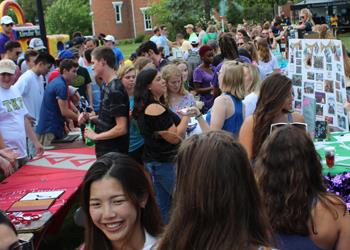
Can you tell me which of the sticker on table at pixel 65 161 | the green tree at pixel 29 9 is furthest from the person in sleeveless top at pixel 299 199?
the green tree at pixel 29 9

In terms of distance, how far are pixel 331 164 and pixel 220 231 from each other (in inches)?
116

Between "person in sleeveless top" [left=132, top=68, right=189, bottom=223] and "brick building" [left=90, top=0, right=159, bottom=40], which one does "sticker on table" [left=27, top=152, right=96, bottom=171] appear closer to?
"person in sleeveless top" [left=132, top=68, right=189, bottom=223]

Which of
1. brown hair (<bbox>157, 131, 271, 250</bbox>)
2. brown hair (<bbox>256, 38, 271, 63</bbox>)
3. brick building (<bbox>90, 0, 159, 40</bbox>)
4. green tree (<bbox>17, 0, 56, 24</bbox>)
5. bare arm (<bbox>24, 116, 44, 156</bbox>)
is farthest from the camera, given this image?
green tree (<bbox>17, 0, 56, 24</bbox>)

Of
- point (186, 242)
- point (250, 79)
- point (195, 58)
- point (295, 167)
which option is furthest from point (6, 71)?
point (195, 58)

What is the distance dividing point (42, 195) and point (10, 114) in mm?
1446

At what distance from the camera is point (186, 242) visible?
179 cm

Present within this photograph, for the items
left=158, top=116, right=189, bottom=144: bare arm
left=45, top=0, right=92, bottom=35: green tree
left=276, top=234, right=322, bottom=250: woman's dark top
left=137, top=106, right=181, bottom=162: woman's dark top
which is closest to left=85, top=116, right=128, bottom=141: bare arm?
left=137, top=106, right=181, bottom=162: woman's dark top

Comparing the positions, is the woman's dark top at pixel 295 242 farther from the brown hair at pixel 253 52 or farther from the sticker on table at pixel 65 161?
the brown hair at pixel 253 52

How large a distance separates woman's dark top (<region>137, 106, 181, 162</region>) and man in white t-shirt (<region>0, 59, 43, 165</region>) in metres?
1.70

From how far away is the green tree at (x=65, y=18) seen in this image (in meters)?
46.0

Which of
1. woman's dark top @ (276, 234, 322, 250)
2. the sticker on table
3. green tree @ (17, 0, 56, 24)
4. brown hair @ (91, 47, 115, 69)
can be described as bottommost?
the sticker on table

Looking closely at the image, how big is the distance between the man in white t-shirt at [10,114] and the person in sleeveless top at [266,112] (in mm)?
2774

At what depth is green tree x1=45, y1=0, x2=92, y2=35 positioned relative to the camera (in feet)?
151

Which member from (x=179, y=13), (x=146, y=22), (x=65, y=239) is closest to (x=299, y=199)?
(x=65, y=239)
